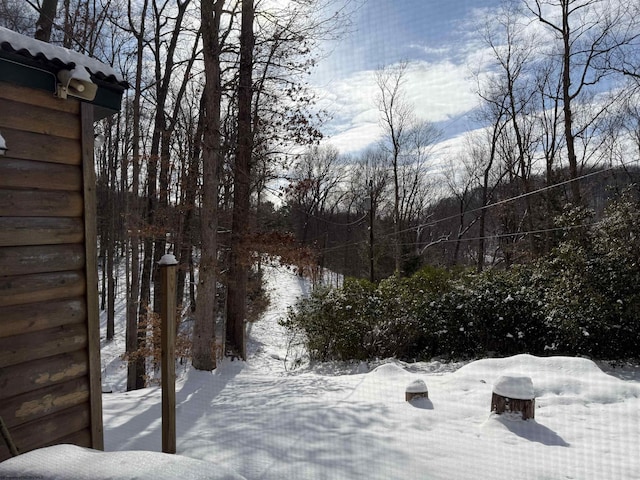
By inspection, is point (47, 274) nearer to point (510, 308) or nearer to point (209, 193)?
point (209, 193)

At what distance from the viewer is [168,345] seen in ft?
8.65

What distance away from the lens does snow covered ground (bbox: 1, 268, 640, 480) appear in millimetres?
2658

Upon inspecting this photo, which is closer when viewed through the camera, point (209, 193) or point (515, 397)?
point (515, 397)

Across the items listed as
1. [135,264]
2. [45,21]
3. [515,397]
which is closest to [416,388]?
[515,397]

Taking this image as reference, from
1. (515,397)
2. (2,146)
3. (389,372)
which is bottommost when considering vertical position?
(389,372)

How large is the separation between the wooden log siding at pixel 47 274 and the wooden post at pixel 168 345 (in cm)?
44

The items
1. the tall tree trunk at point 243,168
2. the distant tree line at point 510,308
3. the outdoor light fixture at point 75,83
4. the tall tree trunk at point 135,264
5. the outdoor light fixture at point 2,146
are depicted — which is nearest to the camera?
the outdoor light fixture at point 2,146

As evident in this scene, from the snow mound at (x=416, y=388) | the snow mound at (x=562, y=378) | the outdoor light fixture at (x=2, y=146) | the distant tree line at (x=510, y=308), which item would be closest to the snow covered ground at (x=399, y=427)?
the snow mound at (x=562, y=378)

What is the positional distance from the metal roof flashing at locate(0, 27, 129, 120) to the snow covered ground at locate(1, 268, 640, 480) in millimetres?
2340

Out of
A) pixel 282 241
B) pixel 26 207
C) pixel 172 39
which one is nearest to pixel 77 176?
pixel 26 207

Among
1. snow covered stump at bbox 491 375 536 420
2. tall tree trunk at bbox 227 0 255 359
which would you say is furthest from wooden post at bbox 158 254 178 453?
tall tree trunk at bbox 227 0 255 359

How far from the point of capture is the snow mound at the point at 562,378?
4113mm

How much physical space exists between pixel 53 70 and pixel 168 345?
1.87 metres

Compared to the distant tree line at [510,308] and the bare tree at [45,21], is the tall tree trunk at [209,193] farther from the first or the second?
the distant tree line at [510,308]
